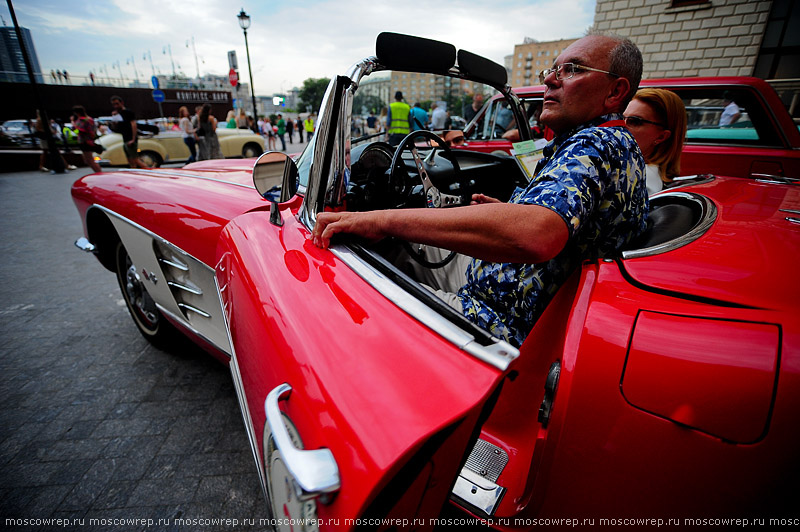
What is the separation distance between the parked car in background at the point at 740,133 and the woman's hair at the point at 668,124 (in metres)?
1.84

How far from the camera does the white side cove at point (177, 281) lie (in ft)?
5.93

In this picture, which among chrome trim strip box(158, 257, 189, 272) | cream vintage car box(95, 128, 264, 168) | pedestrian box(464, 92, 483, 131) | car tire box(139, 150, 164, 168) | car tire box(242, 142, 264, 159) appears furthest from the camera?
car tire box(242, 142, 264, 159)

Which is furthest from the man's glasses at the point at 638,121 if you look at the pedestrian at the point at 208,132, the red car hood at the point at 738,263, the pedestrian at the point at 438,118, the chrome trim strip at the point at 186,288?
Result: the pedestrian at the point at 208,132

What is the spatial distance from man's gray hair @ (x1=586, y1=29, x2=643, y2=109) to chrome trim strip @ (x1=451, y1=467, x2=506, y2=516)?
4.31 ft

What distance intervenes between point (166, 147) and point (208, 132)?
4.23 m

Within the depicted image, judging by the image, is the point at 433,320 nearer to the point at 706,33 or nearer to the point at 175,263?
the point at 175,263

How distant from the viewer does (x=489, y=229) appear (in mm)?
972

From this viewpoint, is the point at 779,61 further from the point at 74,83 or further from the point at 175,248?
the point at 74,83

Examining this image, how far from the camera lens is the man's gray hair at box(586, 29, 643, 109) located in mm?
1236

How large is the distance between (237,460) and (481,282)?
1.48 metres

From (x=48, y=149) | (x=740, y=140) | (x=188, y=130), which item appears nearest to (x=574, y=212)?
(x=740, y=140)

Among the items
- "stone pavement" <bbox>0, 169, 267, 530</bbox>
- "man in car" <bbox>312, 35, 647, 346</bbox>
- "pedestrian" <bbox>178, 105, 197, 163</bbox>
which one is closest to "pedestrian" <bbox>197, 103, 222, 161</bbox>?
"pedestrian" <bbox>178, 105, 197, 163</bbox>

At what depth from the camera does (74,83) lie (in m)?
28.8

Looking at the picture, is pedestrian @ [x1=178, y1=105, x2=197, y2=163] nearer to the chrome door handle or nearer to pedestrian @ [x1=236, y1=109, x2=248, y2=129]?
pedestrian @ [x1=236, y1=109, x2=248, y2=129]
